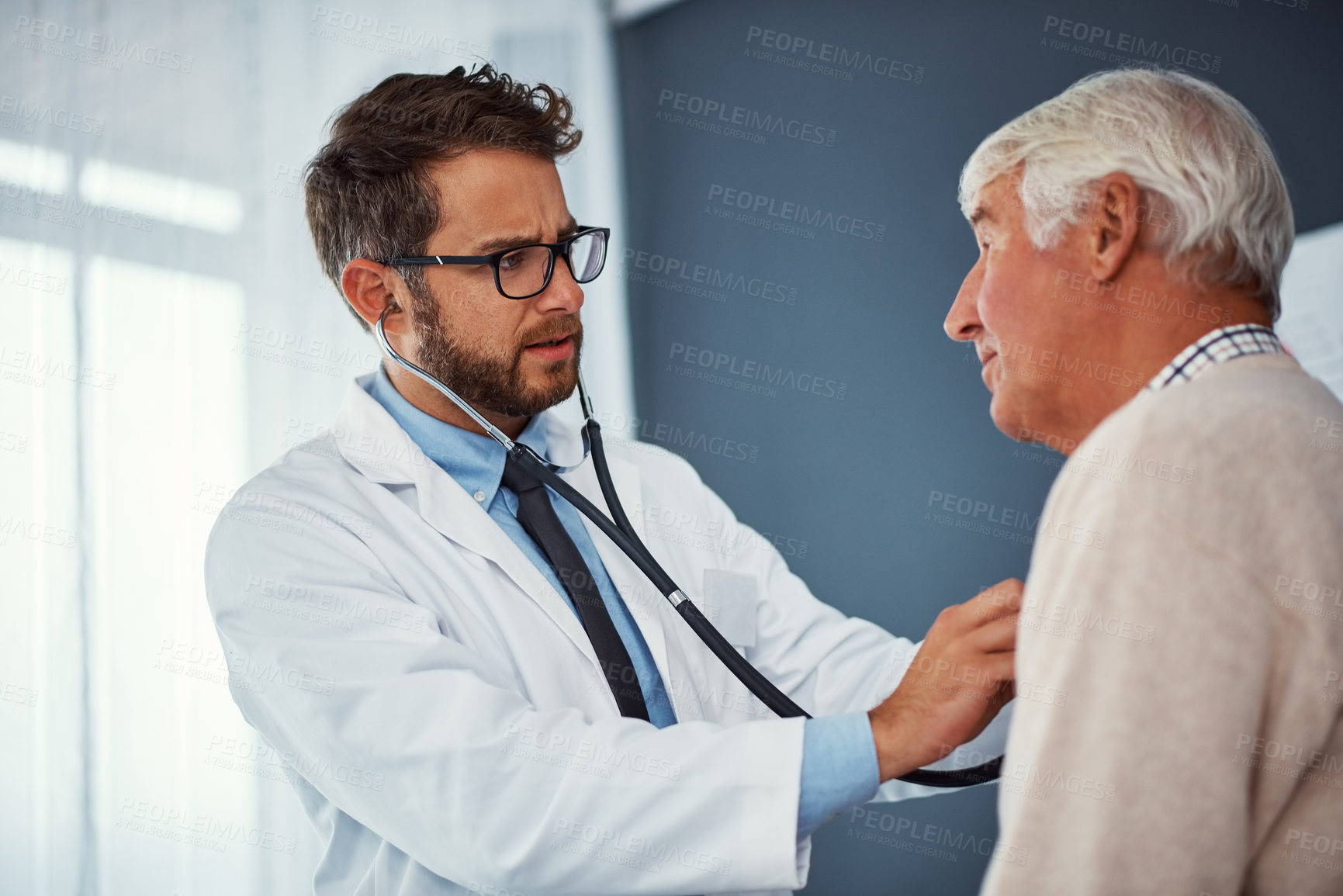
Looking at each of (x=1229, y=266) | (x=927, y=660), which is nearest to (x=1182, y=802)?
(x=927, y=660)

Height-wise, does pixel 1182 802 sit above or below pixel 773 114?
below

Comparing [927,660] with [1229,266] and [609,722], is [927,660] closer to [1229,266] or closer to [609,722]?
[609,722]

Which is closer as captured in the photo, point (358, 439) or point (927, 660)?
point (927, 660)

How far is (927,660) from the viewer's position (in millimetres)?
955

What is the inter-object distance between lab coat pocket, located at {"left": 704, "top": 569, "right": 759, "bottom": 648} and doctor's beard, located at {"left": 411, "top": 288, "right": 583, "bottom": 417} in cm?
35

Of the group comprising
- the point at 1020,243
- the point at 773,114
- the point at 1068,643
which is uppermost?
the point at 773,114

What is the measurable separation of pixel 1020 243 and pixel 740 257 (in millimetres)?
1573
